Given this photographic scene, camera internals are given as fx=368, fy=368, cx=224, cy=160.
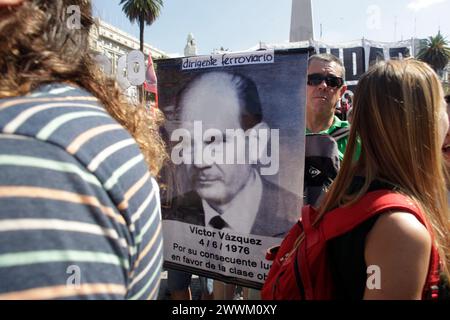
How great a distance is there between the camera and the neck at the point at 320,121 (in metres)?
2.58

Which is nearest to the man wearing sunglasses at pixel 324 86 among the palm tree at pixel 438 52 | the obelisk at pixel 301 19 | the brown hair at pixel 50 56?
the brown hair at pixel 50 56

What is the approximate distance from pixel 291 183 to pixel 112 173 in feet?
4.68

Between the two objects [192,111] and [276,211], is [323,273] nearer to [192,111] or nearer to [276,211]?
[276,211]

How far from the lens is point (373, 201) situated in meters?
1.07

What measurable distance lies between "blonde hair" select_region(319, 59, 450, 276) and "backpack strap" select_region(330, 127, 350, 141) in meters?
1.21

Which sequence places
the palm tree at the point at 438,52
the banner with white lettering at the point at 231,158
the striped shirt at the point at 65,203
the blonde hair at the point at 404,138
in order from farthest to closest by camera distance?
1. the palm tree at the point at 438,52
2. the banner with white lettering at the point at 231,158
3. the blonde hair at the point at 404,138
4. the striped shirt at the point at 65,203

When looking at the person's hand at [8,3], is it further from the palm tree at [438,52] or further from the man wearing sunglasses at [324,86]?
the palm tree at [438,52]

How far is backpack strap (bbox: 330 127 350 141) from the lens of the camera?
246 cm

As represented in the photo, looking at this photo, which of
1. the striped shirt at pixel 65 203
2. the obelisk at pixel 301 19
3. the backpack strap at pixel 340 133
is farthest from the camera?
the obelisk at pixel 301 19

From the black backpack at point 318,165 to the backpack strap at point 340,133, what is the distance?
0.48 metres

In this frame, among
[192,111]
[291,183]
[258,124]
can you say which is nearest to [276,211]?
[291,183]

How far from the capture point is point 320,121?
2592 mm

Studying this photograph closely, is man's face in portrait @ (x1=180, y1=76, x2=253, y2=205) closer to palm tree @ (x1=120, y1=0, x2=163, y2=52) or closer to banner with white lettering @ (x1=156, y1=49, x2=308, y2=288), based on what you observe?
banner with white lettering @ (x1=156, y1=49, x2=308, y2=288)

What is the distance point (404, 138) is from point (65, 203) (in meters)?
1.06
